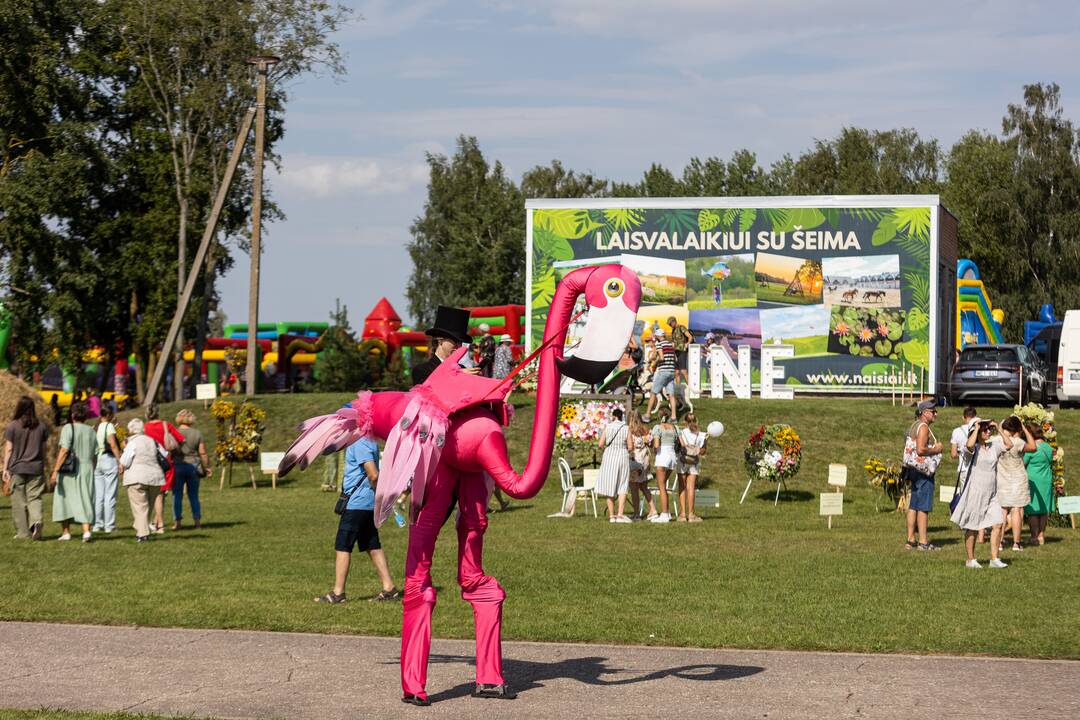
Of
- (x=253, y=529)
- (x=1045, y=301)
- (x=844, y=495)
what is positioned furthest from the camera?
(x=1045, y=301)

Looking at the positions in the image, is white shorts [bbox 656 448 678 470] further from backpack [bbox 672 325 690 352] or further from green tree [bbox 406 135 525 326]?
green tree [bbox 406 135 525 326]

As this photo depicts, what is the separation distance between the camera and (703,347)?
33531 mm

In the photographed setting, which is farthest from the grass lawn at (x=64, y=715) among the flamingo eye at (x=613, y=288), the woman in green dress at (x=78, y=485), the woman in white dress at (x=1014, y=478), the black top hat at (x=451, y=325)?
the woman in white dress at (x=1014, y=478)

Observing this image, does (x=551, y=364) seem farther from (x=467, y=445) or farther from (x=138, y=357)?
(x=138, y=357)

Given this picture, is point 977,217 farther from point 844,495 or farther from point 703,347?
point 844,495

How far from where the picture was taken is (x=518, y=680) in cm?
908

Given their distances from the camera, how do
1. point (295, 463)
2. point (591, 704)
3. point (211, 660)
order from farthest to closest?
1. point (211, 660)
2. point (295, 463)
3. point (591, 704)

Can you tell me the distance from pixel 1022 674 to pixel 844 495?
15.8m

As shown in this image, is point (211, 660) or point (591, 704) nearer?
point (591, 704)

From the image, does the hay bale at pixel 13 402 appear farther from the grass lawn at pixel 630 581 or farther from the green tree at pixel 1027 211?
the green tree at pixel 1027 211

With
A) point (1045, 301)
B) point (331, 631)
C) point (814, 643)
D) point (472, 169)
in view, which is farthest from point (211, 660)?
point (472, 169)

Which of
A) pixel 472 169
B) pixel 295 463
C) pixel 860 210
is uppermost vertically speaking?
pixel 472 169

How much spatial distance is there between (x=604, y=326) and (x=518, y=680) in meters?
2.38

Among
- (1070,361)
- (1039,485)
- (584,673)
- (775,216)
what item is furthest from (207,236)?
(584,673)
